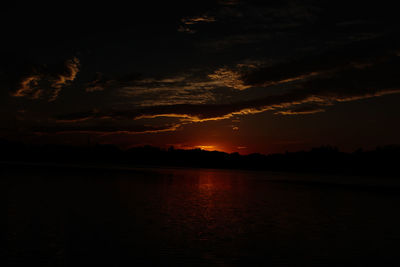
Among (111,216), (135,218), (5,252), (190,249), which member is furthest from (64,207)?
(190,249)

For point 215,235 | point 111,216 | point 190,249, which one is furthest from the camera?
point 111,216

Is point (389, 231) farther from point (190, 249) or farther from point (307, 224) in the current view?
point (190, 249)

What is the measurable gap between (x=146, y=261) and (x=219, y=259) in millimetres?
3630

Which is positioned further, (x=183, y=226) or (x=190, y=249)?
(x=183, y=226)

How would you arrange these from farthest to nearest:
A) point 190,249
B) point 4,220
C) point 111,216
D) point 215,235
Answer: point 111,216
point 4,220
point 215,235
point 190,249

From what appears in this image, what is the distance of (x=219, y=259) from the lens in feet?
58.9

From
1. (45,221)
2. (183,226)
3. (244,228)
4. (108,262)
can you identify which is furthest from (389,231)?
(45,221)

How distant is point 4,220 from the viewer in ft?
85.1

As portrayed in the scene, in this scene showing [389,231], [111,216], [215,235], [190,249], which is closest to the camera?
[190,249]

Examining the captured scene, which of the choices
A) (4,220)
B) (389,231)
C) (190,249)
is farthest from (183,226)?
(389,231)

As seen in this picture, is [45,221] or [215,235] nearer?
[215,235]

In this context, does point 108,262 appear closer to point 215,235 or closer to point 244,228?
point 215,235

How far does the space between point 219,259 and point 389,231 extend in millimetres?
16986

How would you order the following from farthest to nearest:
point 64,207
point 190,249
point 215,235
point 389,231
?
1. point 64,207
2. point 389,231
3. point 215,235
4. point 190,249
